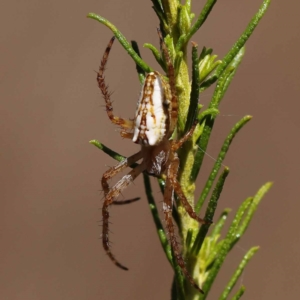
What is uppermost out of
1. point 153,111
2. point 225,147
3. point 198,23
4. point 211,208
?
point 198,23

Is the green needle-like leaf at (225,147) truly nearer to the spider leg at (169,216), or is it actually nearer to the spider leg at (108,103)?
the spider leg at (169,216)

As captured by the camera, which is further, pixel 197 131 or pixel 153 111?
pixel 153 111

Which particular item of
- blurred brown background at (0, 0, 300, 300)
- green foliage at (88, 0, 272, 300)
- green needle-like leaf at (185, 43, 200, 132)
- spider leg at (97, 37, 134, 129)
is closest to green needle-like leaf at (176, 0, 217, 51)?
green foliage at (88, 0, 272, 300)

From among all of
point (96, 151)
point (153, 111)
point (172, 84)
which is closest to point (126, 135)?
point (153, 111)

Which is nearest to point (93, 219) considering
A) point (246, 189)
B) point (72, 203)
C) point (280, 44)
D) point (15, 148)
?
point (72, 203)

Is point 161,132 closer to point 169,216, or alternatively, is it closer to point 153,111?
point 153,111

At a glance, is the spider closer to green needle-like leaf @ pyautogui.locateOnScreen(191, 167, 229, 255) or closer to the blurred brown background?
green needle-like leaf @ pyautogui.locateOnScreen(191, 167, 229, 255)
